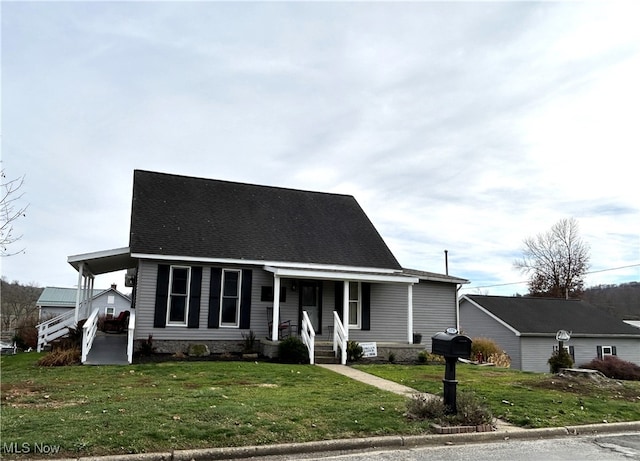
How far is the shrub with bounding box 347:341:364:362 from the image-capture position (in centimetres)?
1526

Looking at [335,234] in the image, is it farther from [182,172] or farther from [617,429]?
[617,429]

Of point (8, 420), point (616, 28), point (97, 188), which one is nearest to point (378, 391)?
point (8, 420)

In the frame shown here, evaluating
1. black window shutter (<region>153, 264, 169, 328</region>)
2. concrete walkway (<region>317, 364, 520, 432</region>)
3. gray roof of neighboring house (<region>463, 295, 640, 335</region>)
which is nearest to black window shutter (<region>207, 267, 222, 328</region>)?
black window shutter (<region>153, 264, 169, 328</region>)

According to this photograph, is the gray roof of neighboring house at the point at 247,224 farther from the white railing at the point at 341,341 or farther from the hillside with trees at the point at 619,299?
the hillside with trees at the point at 619,299

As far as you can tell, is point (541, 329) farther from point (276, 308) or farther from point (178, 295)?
point (178, 295)

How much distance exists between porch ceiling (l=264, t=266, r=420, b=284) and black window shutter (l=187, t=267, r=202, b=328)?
87.0 inches

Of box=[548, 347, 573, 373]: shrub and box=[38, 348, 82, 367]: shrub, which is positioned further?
box=[548, 347, 573, 373]: shrub

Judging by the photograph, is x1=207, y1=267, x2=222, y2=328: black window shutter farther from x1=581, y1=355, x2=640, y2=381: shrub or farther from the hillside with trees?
the hillside with trees

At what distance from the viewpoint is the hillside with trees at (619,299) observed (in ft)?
129

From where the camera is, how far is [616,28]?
11.1m

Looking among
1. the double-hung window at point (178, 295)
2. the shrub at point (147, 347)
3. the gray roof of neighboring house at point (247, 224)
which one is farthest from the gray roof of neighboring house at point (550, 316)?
the shrub at point (147, 347)

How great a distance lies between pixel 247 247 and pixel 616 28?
12167 mm

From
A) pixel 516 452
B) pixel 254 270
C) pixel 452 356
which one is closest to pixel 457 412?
pixel 452 356

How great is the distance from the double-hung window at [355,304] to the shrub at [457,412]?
10580mm
